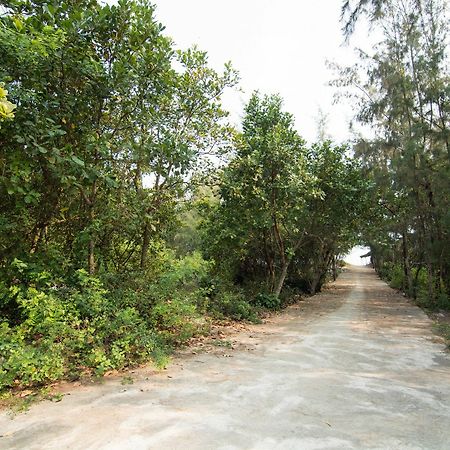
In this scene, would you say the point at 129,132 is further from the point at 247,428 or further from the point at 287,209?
the point at 287,209

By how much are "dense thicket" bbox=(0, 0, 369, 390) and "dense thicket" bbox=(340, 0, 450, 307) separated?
28.0 ft

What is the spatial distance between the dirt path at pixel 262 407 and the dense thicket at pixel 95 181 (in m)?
0.75

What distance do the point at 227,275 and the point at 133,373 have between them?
30.3 ft

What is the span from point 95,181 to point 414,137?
12577 millimetres

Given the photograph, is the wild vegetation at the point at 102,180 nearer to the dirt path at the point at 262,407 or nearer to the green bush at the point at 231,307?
the green bush at the point at 231,307

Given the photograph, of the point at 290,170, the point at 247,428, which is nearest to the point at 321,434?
the point at 247,428

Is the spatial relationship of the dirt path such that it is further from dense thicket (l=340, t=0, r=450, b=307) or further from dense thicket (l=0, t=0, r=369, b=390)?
dense thicket (l=340, t=0, r=450, b=307)

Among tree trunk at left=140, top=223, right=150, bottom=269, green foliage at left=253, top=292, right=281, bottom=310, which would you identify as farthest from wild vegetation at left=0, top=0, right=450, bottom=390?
green foliage at left=253, top=292, right=281, bottom=310

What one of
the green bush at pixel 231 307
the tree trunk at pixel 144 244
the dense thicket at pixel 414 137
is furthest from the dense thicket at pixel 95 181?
the dense thicket at pixel 414 137

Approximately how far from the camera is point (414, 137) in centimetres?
1418

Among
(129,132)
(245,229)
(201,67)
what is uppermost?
(201,67)

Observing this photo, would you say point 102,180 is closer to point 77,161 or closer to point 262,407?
point 77,161

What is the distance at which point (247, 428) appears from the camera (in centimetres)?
325

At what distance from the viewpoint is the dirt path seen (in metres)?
3.03
